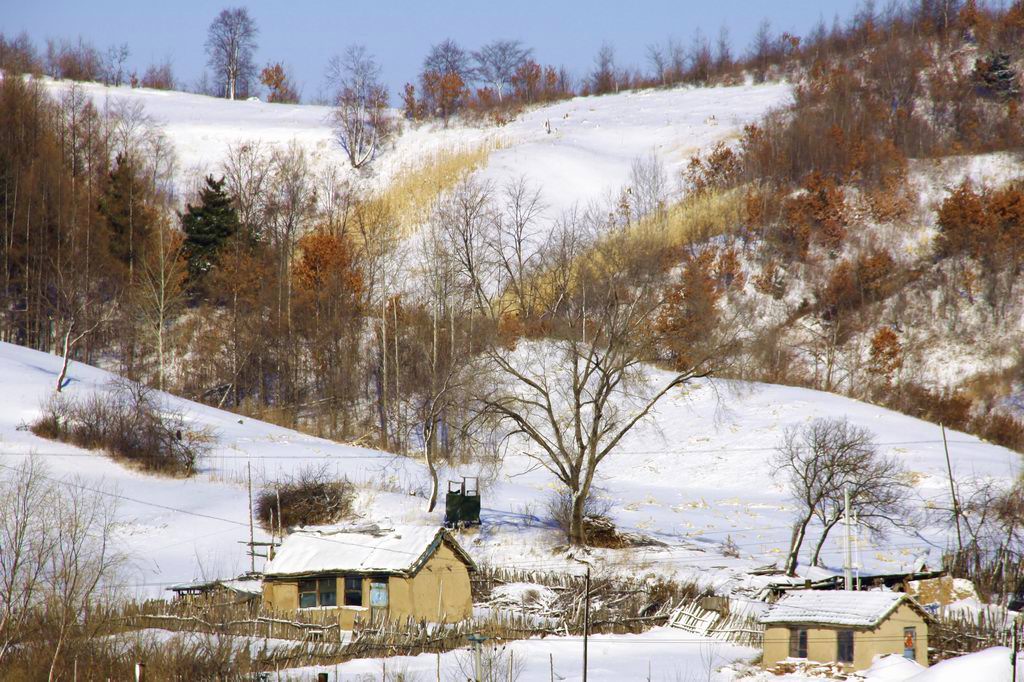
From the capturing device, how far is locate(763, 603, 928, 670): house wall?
1082 inches

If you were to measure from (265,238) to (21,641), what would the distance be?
174 feet

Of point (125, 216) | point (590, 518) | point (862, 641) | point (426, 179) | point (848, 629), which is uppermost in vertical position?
point (426, 179)

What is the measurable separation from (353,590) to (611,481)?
1917 cm

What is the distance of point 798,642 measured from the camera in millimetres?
28234

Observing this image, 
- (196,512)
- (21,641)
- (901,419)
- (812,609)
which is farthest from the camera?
(901,419)

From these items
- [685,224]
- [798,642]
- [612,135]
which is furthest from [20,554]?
[612,135]

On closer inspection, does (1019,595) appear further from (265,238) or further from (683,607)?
(265,238)

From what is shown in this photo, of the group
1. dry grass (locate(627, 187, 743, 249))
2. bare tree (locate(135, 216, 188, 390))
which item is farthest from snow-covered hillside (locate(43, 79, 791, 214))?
bare tree (locate(135, 216, 188, 390))

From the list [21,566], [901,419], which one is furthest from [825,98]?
[21,566]

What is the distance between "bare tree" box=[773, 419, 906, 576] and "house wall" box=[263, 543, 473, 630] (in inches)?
417

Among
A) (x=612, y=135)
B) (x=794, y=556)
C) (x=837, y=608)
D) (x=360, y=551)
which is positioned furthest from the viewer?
(x=612, y=135)

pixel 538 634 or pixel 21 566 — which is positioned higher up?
pixel 21 566

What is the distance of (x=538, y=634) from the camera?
3075 centimetres

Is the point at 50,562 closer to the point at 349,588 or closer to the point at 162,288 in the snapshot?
the point at 349,588
